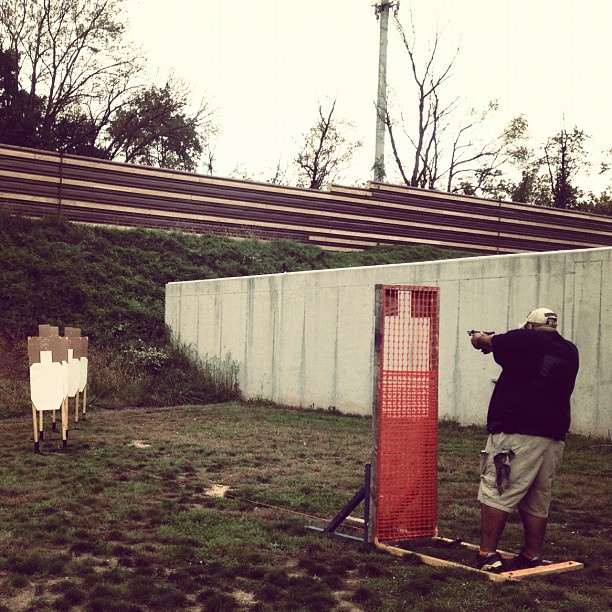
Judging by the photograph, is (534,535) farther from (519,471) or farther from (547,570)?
(519,471)

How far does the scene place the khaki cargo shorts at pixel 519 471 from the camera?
573 centimetres

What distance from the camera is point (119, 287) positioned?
21.5m

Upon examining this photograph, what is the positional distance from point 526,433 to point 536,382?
0.36 m

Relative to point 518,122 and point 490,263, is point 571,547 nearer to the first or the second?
point 490,263

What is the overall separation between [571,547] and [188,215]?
19197mm

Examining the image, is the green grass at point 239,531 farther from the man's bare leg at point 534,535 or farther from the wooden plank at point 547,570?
the man's bare leg at point 534,535

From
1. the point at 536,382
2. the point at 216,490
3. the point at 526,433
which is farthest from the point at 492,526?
the point at 216,490

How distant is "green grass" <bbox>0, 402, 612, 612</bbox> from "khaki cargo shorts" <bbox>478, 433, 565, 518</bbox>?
0.54 m

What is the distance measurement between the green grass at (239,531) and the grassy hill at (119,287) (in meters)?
5.53

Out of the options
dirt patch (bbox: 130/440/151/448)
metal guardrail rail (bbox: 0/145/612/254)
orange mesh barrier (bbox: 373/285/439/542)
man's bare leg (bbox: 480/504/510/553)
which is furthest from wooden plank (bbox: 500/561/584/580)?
metal guardrail rail (bbox: 0/145/612/254)

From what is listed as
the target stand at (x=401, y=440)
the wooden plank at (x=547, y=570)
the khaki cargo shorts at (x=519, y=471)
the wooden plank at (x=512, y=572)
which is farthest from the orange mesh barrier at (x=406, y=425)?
the wooden plank at (x=547, y=570)

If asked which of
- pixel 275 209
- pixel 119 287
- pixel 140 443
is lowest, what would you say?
pixel 140 443

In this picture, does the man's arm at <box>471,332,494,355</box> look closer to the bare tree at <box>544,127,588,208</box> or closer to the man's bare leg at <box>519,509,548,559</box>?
the man's bare leg at <box>519,509,548,559</box>

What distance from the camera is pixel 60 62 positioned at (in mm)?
32438
